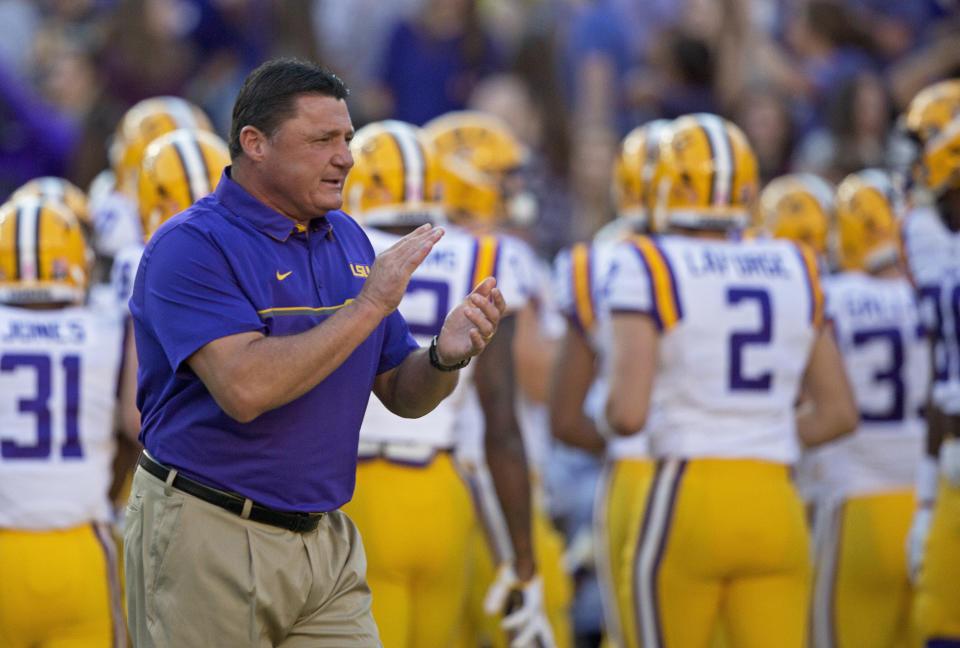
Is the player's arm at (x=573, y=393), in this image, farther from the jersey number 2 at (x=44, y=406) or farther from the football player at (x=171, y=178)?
the jersey number 2 at (x=44, y=406)

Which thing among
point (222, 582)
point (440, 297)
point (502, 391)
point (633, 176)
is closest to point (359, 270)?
point (222, 582)

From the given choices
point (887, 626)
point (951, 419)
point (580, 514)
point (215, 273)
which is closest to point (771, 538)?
point (951, 419)

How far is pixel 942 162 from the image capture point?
18.4ft

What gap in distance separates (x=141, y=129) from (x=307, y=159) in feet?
13.4

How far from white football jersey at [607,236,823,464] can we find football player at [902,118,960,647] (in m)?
0.58

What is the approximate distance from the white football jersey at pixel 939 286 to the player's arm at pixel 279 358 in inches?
110

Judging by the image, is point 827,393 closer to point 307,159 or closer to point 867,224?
point 867,224

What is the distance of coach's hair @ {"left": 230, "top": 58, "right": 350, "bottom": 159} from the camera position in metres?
3.62

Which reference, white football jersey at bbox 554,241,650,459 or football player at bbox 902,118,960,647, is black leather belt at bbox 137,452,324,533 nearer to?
white football jersey at bbox 554,241,650,459

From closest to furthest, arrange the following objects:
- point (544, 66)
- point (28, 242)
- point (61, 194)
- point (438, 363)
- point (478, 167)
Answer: point (438, 363), point (28, 242), point (61, 194), point (478, 167), point (544, 66)

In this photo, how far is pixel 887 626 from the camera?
6344 millimetres

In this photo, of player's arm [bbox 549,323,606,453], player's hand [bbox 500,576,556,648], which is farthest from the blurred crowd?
player's hand [bbox 500,576,556,648]

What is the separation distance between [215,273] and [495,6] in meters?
10.00

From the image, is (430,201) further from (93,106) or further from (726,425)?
(93,106)
